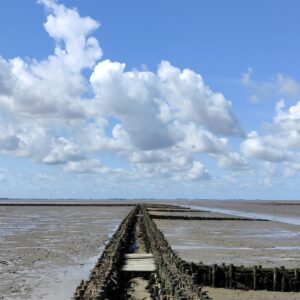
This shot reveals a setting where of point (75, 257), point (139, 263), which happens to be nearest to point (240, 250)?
point (75, 257)

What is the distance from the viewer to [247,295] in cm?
1702

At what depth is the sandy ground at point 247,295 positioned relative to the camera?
16.6 meters

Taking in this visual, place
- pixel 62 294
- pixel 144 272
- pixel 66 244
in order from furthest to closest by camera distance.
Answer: pixel 66 244 → pixel 144 272 → pixel 62 294

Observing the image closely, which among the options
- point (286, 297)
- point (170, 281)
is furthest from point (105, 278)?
point (286, 297)

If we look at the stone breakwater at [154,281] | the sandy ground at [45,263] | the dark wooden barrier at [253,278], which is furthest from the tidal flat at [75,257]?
the stone breakwater at [154,281]

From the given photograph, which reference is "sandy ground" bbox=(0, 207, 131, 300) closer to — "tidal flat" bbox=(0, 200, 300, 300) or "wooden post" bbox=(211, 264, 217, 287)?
"tidal flat" bbox=(0, 200, 300, 300)

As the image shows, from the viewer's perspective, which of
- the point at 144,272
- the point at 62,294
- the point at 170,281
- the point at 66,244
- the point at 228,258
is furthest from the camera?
the point at 66,244

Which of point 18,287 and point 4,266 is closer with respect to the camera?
point 18,287

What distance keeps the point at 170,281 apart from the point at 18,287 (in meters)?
6.11

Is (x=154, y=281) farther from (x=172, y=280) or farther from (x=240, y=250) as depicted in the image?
(x=240, y=250)

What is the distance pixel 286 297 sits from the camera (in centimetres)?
1675

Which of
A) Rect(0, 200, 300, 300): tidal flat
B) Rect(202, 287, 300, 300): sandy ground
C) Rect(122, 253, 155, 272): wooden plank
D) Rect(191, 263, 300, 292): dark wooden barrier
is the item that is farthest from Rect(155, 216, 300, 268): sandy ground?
Rect(202, 287, 300, 300): sandy ground

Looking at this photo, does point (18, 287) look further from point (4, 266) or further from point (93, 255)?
point (93, 255)

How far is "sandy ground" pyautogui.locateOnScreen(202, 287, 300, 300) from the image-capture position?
16.6 m
